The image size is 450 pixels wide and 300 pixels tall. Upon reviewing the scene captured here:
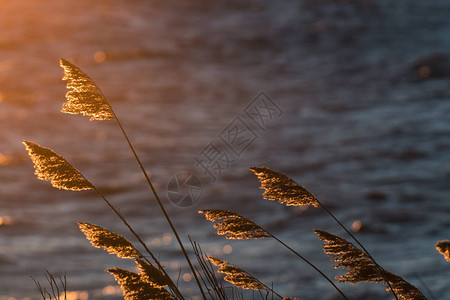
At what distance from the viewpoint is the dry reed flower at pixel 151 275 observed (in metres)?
2.82

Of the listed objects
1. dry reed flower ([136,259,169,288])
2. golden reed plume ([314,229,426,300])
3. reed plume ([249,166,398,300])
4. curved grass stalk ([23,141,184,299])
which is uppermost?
reed plume ([249,166,398,300])

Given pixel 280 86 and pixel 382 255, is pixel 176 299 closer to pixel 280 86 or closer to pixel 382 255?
pixel 382 255

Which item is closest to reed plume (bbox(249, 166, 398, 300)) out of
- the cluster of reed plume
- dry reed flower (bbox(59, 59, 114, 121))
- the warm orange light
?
the cluster of reed plume

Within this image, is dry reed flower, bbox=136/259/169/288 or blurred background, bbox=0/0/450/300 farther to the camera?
blurred background, bbox=0/0/450/300

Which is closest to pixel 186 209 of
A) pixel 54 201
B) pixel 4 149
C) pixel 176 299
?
pixel 54 201

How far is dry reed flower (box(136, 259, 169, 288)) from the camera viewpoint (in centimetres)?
282

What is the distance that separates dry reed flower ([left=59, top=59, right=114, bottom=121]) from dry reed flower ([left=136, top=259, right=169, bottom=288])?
2.41 feet

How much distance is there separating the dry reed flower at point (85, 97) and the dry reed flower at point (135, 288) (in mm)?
764

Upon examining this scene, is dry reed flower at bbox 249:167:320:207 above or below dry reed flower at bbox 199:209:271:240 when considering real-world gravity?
above

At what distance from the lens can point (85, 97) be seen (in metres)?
3.04

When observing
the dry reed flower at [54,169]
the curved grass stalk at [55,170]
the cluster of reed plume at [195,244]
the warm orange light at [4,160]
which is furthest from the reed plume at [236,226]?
the warm orange light at [4,160]

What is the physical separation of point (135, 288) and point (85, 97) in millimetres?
951

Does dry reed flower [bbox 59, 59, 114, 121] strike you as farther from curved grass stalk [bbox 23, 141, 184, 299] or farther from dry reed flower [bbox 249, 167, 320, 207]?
dry reed flower [bbox 249, 167, 320, 207]

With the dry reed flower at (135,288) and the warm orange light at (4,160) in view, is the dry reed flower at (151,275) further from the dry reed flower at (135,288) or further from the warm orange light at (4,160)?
the warm orange light at (4,160)
